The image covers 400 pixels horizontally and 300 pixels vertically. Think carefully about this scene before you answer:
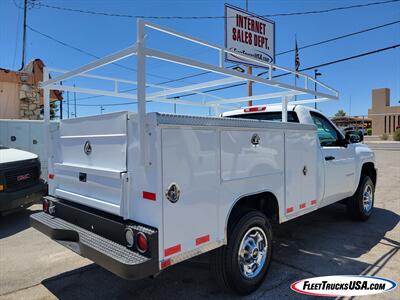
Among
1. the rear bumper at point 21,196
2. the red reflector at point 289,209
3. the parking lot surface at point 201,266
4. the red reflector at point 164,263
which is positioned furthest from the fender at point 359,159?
the rear bumper at point 21,196

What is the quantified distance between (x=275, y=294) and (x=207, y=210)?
128cm

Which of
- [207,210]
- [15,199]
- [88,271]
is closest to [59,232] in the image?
[88,271]

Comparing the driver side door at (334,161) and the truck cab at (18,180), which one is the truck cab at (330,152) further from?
the truck cab at (18,180)

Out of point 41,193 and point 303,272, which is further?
point 41,193

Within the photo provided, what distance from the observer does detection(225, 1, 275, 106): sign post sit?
481 inches

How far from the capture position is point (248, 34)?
505 inches

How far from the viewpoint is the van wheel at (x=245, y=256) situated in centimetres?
310

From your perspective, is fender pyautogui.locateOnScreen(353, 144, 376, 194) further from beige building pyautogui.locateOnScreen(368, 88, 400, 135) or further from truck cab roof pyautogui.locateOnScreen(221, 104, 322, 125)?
beige building pyautogui.locateOnScreen(368, 88, 400, 135)

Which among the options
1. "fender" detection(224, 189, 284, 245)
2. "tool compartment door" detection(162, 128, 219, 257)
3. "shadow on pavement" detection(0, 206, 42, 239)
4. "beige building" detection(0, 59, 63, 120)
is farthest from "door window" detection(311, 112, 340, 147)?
"beige building" detection(0, 59, 63, 120)

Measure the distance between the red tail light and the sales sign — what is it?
962cm

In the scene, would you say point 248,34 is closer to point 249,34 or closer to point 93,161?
point 249,34

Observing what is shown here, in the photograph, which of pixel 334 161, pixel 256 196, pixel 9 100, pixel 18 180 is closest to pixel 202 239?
pixel 256 196

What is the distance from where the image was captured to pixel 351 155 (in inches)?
217

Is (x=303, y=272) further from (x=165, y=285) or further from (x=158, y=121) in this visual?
(x=158, y=121)
